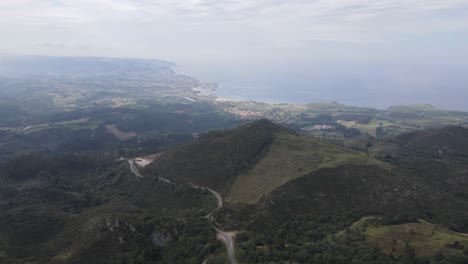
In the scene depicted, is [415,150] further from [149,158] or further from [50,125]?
[50,125]

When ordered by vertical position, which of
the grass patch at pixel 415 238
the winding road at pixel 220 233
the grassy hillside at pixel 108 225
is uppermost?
the grass patch at pixel 415 238

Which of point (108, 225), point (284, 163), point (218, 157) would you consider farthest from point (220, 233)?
point (218, 157)

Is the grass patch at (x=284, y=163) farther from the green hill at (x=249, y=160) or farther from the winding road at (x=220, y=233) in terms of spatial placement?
the winding road at (x=220, y=233)

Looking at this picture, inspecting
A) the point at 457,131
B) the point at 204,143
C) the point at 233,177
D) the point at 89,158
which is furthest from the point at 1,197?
the point at 457,131

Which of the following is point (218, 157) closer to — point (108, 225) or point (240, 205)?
point (240, 205)

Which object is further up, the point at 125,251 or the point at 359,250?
the point at 359,250

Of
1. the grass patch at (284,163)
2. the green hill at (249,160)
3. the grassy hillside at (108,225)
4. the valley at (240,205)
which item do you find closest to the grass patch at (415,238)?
the valley at (240,205)

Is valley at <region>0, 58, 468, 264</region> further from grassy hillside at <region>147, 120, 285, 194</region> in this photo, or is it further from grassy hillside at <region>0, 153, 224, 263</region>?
grassy hillside at <region>147, 120, 285, 194</region>

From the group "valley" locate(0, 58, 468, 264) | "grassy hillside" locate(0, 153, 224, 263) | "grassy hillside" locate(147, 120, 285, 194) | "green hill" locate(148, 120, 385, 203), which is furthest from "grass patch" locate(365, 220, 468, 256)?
"grassy hillside" locate(147, 120, 285, 194)
